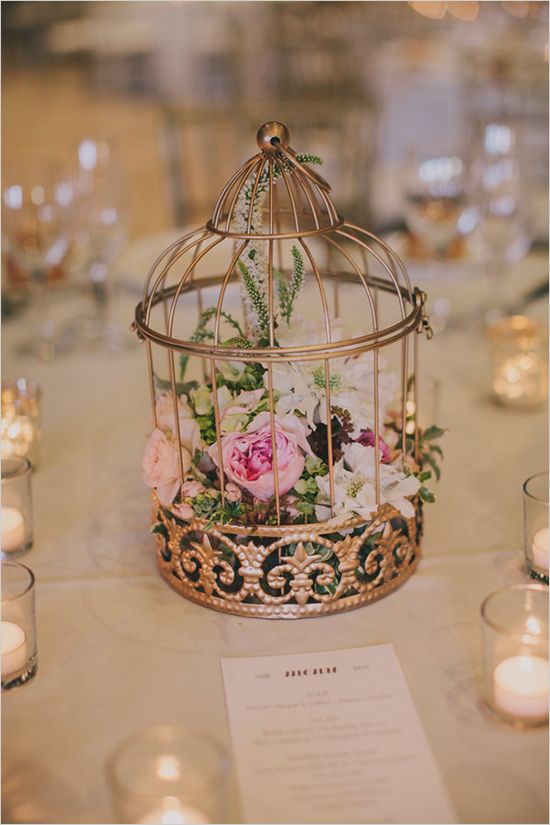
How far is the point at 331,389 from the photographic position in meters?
1.12

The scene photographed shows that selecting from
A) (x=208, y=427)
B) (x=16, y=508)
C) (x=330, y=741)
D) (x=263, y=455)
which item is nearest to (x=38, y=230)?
(x=16, y=508)

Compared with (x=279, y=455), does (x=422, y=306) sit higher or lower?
higher

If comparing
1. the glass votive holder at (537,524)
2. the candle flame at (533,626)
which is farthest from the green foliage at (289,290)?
the candle flame at (533,626)

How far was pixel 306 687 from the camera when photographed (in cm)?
99

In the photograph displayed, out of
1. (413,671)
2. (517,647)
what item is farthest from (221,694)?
(517,647)

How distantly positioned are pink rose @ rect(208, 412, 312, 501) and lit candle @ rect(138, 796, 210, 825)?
1.30 feet

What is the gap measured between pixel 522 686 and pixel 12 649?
534 mm

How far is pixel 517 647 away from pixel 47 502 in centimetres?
79

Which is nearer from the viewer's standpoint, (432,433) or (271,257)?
(271,257)

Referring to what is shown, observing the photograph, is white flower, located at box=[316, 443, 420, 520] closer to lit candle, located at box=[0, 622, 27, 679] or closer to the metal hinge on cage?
the metal hinge on cage

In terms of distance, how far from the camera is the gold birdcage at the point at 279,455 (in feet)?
3.52

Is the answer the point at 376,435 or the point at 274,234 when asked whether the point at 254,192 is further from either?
the point at 376,435

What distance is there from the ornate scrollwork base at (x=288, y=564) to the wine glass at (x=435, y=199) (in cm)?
108

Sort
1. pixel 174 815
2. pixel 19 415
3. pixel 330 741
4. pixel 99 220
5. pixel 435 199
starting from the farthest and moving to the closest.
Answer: pixel 435 199 < pixel 99 220 < pixel 19 415 < pixel 330 741 < pixel 174 815
